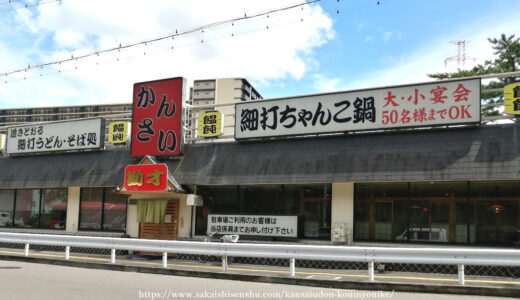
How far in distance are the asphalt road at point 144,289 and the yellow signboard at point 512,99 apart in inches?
240

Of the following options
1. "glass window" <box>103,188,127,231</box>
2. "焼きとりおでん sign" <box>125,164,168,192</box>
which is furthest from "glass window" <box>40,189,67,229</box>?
"焼きとりおでん sign" <box>125,164,168,192</box>

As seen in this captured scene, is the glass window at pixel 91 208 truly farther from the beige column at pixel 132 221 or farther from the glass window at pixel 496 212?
the glass window at pixel 496 212

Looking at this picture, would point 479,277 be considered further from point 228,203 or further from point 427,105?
point 228,203

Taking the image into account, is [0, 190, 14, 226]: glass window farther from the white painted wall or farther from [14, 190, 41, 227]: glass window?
the white painted wall

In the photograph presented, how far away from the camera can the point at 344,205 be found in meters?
14.3

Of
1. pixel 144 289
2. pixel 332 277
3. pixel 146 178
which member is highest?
pixel 146 178

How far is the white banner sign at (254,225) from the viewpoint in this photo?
14.8 m

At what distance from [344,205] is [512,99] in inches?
217

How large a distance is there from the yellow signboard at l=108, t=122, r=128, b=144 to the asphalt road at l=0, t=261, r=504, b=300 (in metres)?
7.34

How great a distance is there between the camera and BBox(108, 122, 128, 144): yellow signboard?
18703 mm

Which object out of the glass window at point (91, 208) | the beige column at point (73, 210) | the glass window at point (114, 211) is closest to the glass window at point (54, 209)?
the beige column at point (73, 210)

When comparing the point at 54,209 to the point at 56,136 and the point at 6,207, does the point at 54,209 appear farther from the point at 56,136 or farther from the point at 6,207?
the point at 6,207

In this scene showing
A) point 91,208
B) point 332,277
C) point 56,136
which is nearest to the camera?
point 332,277

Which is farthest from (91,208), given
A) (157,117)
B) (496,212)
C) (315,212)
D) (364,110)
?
(496,212)
